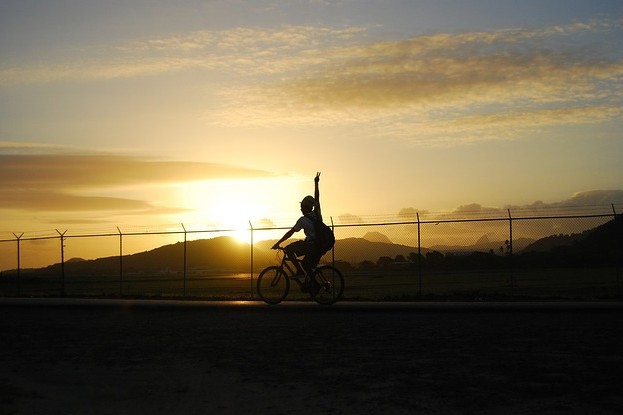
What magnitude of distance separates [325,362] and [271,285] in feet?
26.0

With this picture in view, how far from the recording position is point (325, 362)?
8.93 meters

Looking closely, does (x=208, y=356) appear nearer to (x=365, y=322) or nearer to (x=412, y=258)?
(x=365, y=322)

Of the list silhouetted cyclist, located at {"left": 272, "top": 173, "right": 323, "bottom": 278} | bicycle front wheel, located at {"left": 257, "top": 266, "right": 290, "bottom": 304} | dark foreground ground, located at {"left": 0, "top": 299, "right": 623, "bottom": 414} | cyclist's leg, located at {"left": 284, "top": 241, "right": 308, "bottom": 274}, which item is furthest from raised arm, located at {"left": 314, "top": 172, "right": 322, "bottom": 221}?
dark foreground ground, located at {"left": 0, "top": 299, "right": 623, "bottom": 414}

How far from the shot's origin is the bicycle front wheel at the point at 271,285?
1662cm

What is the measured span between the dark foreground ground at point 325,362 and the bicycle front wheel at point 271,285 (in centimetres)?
150

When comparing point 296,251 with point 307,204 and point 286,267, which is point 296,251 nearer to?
point 286,267

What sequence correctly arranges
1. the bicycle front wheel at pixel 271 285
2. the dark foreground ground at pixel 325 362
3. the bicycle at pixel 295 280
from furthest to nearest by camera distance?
1. the bicycle front wheel at pixel 271 285
2. the bicycle at pixel 295 280
3. the dark foreground ground at pixel 325 362

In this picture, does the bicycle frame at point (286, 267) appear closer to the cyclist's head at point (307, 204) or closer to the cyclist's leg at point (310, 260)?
the cyclist's leg at point (310, 260)

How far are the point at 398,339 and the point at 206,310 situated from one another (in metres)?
6.91

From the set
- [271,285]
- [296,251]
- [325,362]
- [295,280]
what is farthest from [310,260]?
[325,362]

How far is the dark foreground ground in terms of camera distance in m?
6.78

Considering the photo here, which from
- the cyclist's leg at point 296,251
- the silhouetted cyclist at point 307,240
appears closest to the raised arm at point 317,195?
the silhouetted cyclist at point 307,240

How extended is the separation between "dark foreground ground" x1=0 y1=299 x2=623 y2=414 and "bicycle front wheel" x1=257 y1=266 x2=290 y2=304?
1.50 m

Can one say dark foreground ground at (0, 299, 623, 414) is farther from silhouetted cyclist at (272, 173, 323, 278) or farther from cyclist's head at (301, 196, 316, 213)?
cyclist's head at (301, 196, 316, 213)
